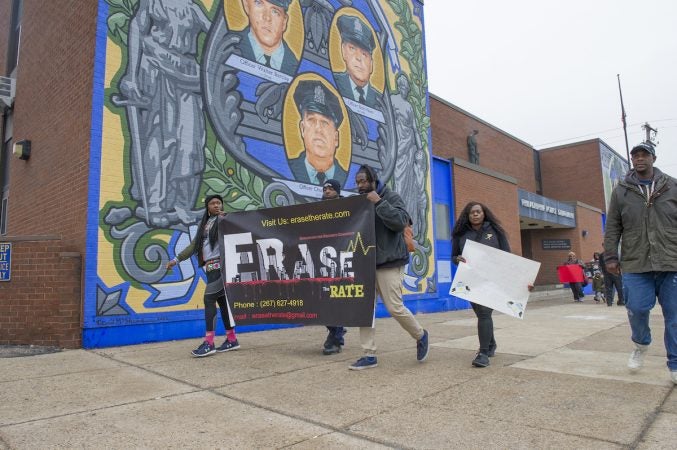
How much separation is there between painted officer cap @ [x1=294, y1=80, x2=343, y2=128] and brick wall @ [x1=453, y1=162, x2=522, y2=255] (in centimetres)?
550

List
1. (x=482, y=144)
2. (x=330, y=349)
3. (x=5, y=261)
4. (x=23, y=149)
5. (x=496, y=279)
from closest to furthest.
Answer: (x=496, y=279)
(x=330, y=349)
(x=5, y=261)
(x=23, y=149)
(x=482, y=144)

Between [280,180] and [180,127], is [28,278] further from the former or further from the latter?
[280,180]

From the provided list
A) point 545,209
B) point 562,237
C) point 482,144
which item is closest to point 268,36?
point 482,144

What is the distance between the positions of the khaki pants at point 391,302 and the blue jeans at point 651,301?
1.93 meters

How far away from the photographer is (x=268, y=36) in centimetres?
877

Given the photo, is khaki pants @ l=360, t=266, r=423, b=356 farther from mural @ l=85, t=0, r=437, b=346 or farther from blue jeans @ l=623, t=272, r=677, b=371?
mural @ l=85, t=0, r=437, b=346

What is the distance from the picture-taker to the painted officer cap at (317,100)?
30.5 ft

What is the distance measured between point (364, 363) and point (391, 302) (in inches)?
25.8

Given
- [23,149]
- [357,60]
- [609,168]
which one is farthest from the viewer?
[609,168]

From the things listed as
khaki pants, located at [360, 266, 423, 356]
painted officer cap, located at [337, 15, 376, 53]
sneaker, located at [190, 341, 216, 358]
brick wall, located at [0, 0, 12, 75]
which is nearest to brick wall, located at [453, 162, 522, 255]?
painted officer cap, located at [337, 15, 376, 53]

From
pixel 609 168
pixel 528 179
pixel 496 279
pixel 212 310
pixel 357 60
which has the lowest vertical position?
pixel 212 310

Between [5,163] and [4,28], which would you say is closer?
[5,163]

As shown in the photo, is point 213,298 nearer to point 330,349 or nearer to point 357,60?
point 330,349

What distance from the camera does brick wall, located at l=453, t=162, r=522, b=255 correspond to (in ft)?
46.8
